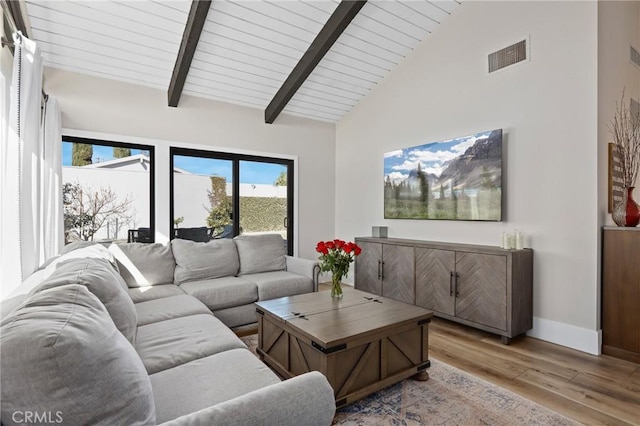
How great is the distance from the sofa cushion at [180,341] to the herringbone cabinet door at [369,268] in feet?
8.09

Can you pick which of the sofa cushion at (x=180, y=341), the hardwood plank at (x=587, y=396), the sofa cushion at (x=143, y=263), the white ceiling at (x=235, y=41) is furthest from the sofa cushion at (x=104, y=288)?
the white ceiling at (x=235, y=41)

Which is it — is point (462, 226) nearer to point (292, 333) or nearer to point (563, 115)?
point (563, 115)

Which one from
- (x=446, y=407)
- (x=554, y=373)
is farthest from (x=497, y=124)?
(x=446, y=407)

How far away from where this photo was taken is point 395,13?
384cm

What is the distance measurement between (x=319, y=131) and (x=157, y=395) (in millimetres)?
4715

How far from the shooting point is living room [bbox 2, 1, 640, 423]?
9.37ft

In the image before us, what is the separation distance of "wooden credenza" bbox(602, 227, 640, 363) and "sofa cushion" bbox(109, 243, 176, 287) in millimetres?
4055

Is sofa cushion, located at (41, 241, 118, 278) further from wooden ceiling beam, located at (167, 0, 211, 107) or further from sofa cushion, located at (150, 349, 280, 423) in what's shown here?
wooden ceiling beam, located at (167, 0, 211, 107)

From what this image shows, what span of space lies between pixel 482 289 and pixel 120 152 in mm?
4344

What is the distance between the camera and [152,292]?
305 cm

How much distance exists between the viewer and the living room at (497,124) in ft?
9.37

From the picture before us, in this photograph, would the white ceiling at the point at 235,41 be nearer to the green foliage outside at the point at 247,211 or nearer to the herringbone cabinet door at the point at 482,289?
the green foliage outside at the point at 247,211

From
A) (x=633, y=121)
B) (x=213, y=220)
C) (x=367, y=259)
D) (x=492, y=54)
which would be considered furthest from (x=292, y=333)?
(x=633, y=121)

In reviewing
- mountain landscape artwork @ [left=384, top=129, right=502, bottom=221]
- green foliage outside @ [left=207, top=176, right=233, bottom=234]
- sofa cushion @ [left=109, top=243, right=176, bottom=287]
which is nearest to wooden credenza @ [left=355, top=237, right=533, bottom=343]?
mountain landscape artwork @ [left=384, top=129, right=502, bottom=221]
